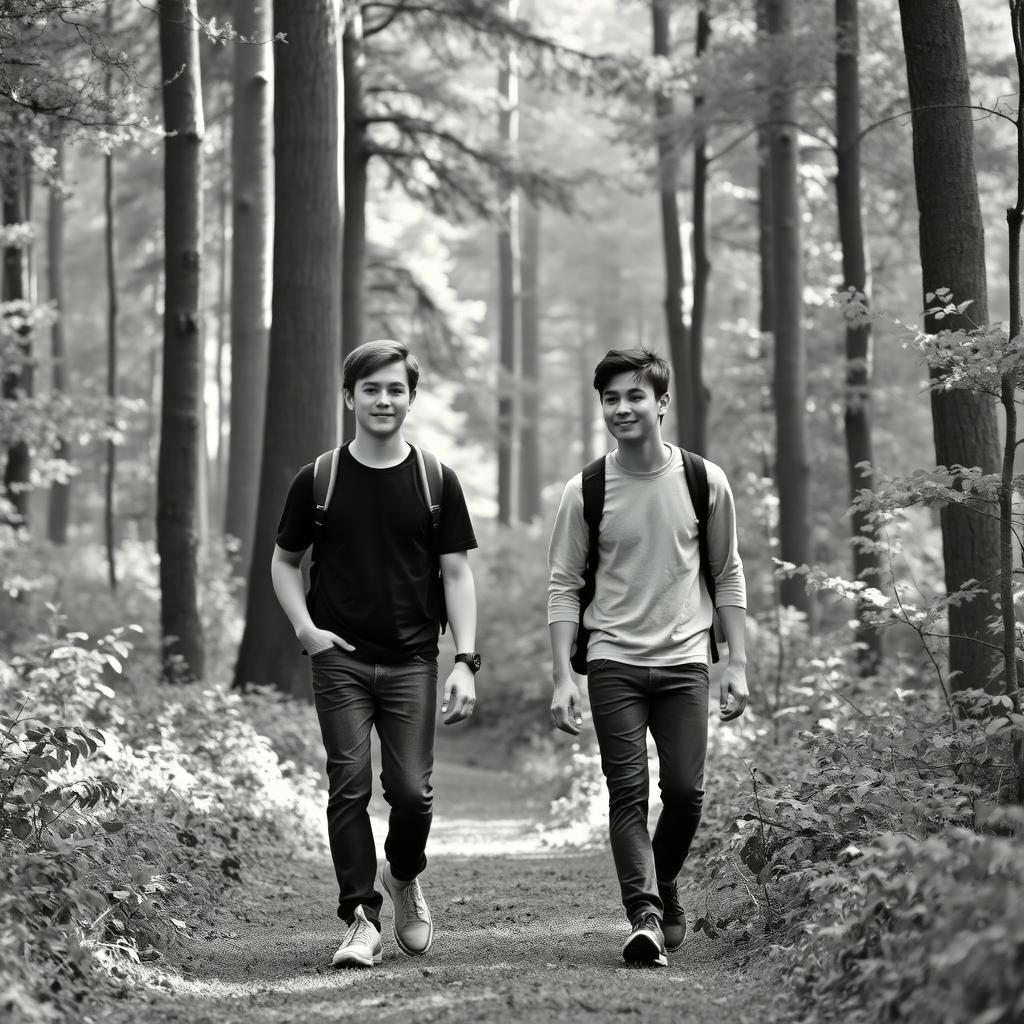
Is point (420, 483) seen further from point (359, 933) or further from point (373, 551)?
point (359, 933)

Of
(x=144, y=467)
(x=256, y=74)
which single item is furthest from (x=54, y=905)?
(x=144, y=467)

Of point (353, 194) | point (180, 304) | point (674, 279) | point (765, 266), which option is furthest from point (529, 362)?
point (180, 304)

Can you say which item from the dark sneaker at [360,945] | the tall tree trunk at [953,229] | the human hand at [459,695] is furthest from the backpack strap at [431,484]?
the tall tree trunk at [953,229]

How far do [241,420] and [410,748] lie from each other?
12.4 m

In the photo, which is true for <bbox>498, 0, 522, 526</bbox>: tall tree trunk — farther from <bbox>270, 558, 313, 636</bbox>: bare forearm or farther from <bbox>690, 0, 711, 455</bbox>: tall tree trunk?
<bbox>270, 558, 313, 636</bbox>: bare forearm

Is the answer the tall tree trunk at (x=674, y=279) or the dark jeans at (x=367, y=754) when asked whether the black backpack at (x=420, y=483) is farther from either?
the tall tree trunk at (x=674, y=279)

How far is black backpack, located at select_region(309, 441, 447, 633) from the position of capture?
5234 mm

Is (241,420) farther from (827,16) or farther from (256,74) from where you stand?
(827,16)

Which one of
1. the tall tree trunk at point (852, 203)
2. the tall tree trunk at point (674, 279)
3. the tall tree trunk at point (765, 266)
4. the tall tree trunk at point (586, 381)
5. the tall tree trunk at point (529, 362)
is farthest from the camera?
the tall tree trunk at point (586, 381)

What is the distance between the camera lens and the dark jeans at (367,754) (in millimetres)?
5145

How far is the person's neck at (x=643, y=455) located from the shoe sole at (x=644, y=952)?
1.82 metres

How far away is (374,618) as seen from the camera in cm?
518

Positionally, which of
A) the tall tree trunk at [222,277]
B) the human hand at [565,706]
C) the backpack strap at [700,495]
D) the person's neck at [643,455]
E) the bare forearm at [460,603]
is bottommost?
the human hand at [565,706]

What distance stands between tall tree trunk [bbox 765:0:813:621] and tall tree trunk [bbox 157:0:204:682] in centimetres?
631
